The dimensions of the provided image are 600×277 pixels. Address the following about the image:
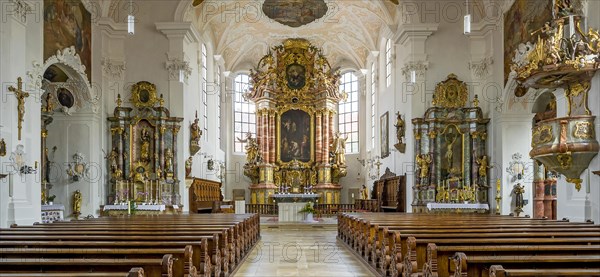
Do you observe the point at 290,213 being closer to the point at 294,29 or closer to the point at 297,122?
the point at 297,122

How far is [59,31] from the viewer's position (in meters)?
15.5

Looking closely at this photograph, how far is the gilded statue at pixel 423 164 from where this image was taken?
18.8 metres

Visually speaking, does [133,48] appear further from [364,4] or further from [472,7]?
[472,7]

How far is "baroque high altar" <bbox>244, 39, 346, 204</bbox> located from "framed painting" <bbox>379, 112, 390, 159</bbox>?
5.27 m

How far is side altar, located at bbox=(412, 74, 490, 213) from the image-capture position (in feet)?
60.9

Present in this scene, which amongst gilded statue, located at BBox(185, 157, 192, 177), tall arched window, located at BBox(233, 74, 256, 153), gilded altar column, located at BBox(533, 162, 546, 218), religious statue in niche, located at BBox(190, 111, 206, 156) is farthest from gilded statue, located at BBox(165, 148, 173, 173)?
tall arched window, located at BBox(233, 74, 256, 153)

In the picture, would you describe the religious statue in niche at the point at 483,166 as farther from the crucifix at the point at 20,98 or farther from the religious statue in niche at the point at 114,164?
the crucifix at the point at 20,98

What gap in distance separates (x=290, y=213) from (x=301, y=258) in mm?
9646

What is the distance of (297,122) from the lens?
99.3 feet

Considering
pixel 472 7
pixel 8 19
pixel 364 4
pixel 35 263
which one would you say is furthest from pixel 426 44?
pixel 35 263

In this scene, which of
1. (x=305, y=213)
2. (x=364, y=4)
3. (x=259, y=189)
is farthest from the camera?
(x=259, y=189)

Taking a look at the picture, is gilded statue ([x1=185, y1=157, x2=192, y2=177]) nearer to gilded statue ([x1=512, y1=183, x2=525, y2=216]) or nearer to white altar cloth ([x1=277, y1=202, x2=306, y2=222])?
white altar cloth ([x1=277, y1=202, x2=306, y2=222])

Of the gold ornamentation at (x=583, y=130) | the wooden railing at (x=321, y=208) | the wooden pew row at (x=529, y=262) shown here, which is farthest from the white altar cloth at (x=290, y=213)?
the wooden pew row at (x=529, y=262)

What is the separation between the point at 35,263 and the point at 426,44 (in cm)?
1651
